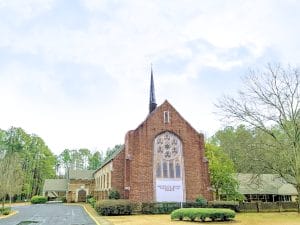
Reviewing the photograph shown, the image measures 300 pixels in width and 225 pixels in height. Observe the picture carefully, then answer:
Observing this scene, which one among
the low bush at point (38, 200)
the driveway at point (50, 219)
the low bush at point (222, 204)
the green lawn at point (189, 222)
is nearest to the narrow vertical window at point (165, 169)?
the low bush at point (222, 204)

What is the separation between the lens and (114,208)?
2952cm

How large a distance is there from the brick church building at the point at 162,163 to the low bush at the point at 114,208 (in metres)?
3.20

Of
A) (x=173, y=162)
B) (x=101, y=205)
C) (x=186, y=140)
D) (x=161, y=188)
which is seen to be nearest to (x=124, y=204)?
(x=101, y=205)

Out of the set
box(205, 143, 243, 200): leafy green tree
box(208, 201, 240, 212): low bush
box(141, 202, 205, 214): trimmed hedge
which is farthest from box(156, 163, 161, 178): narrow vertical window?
box(205, 143, 243, 200): leafy green tree

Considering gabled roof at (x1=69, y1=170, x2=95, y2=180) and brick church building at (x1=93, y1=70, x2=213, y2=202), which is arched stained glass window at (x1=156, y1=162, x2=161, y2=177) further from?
gabled roof at (x1=69, y1=170, x2=95, y2=180)

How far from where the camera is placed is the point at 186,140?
36.8m

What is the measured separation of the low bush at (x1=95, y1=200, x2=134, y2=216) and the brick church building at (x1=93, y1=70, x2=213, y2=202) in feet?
10.5

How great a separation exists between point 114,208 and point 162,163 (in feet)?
26.7

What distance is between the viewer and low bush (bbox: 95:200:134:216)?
96.4ft

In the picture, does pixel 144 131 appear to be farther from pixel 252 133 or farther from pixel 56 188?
pixel 56 188

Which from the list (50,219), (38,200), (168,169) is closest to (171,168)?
(168,169)

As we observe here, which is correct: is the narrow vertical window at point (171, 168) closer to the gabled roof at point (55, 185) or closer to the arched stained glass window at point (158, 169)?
the arched stained glass window at point (158, 169)

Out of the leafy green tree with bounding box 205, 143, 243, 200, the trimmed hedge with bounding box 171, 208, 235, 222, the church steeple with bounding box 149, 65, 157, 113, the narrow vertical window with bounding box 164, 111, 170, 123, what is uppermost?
the church steeple with bounding box 149, 65, 157, 113

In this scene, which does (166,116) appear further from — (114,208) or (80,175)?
(80,175)
